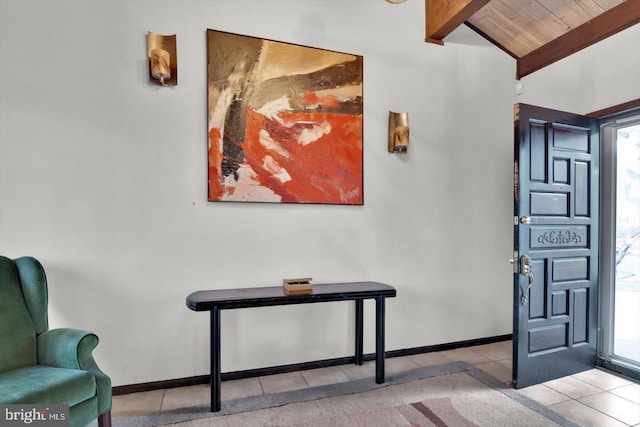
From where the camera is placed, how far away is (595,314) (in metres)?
2.93

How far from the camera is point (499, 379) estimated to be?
2684 mm

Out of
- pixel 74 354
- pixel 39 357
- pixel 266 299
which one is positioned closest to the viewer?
pixel 74 354

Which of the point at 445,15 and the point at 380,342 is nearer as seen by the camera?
the point at 380,342

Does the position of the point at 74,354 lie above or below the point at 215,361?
above

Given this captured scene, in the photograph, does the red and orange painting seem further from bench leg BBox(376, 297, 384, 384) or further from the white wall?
bench leg BBox(376, 297, 384, 384)

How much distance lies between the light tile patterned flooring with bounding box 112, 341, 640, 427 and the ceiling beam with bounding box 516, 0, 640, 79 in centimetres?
278

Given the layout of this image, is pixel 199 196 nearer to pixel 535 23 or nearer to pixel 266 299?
pixel 266 299

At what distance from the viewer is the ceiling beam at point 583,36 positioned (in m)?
2.63

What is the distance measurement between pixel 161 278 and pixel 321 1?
2.63 metres

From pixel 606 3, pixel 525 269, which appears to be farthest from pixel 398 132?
pixel 606 3

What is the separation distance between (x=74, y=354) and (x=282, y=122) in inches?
80.9

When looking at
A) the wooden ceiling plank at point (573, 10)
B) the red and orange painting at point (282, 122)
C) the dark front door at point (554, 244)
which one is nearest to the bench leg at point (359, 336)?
the red and orange painting at point (282, 122)

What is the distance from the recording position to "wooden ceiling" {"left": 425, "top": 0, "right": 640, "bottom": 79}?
9.13 feet

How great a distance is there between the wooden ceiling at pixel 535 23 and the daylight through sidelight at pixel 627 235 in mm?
888
